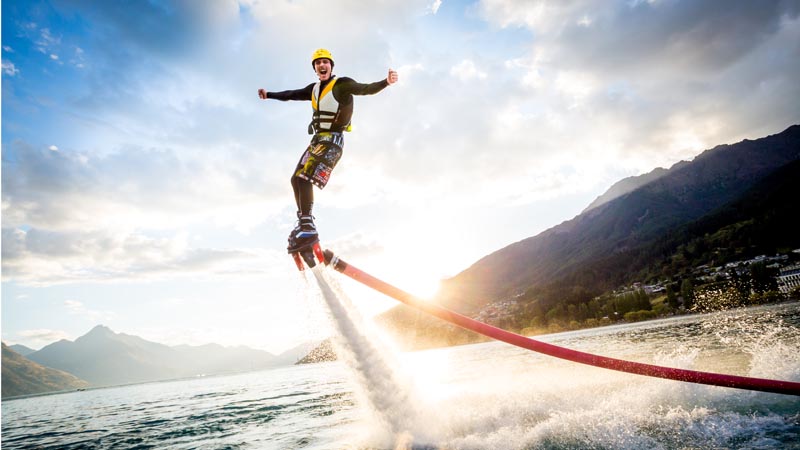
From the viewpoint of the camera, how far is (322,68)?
738cm

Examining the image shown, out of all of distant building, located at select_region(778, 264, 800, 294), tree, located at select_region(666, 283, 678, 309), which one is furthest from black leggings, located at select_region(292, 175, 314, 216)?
tree, located at select_region(666, 283, 678, 309)

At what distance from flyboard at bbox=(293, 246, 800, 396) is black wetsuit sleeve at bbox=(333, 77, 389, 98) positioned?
2.87 metres

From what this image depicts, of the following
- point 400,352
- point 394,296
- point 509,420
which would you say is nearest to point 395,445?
point 400,352

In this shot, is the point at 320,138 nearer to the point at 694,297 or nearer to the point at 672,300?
the point at 672,300

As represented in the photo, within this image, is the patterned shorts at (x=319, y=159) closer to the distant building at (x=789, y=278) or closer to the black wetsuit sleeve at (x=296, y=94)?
the black wetsuit sleeve at (x=296, y=94)

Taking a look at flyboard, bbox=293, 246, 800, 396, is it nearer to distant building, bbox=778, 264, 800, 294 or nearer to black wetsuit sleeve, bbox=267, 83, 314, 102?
black wetsuit sleeve, bbox=267, 83, 314, 102

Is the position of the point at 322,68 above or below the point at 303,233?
above

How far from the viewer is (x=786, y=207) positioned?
17438cm

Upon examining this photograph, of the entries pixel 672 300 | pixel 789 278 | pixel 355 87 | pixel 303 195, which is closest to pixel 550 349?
pixel 303 195

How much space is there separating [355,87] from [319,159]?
1.46 meters

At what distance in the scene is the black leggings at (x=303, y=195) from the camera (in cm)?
743

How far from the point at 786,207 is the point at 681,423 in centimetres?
23442

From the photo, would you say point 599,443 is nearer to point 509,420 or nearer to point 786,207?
point 509,420

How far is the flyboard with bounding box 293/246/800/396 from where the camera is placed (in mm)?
6402
